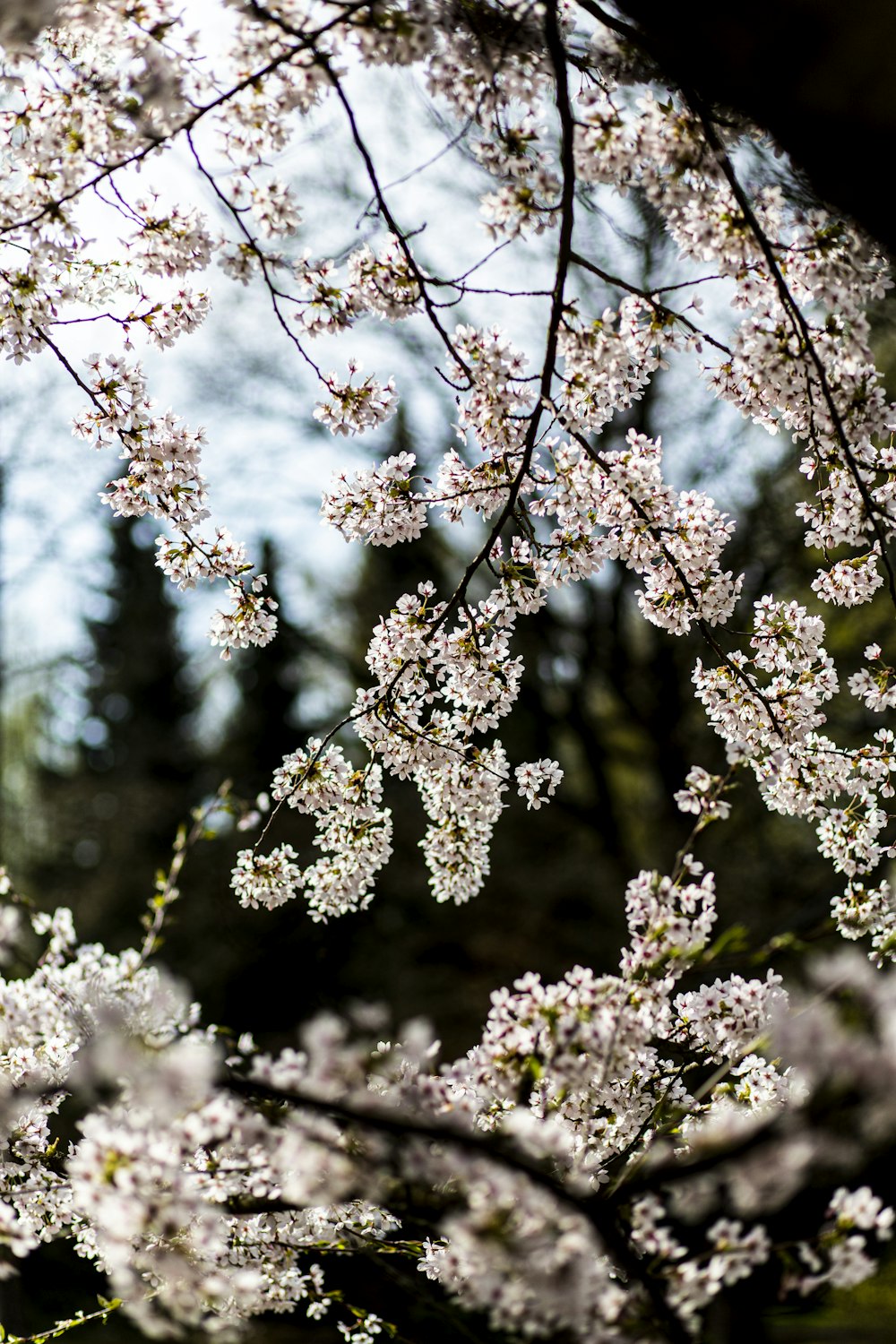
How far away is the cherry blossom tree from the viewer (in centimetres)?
132

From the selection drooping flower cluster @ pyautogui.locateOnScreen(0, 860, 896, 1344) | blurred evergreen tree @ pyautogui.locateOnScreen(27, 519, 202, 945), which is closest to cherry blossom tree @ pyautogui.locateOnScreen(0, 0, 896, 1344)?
drooping flower cluster @ pyautogui.locateOnScreen(0, 860, 896, 1344)

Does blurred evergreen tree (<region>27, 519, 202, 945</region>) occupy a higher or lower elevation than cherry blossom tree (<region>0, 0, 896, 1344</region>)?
higher

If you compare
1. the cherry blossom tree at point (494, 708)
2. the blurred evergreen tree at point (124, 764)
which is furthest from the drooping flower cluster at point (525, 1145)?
the blurred evergreen tree at point (124, 764)

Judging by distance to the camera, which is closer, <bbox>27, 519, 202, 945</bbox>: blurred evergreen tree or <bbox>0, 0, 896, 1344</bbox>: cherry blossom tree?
<bbox>0, 0, 896, 1344</bbox>: cherry blossom tree

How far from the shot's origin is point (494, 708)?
2846 millimetres

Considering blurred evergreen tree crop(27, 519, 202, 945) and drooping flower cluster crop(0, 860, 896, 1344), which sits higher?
blurred evergreen tree crop(27, 519, 202, 945)

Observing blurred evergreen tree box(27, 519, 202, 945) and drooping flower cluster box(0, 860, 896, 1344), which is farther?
blurred evergreen tree box(27, 519, 202, 945)

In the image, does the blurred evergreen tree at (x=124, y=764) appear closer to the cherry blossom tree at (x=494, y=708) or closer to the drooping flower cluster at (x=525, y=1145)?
the cherry blossom tree at (x=494, y=708)

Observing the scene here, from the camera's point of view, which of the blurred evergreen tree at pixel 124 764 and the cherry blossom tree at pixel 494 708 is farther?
the blurred evergreen tree at pixel 124 764

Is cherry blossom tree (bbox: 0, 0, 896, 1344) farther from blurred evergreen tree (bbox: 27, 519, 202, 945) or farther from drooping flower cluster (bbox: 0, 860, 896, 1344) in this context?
blurred evergreen tree (bbox: 27, 519, 202, 945)

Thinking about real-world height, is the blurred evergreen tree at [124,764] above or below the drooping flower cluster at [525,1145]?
above

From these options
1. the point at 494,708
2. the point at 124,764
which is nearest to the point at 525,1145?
the point at 494,708

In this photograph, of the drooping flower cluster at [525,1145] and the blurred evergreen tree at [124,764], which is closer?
the drooping flower cluster at [525,1145]

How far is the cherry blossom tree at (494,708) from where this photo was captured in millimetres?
1323
